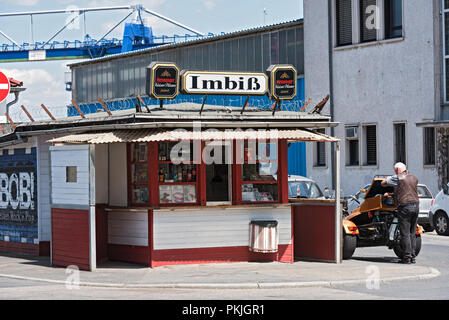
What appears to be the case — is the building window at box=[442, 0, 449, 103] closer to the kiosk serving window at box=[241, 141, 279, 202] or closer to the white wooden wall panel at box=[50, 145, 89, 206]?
the kiosk serving window at box=[241, 141, 279, 202]

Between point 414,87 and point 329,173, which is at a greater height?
point 414,87

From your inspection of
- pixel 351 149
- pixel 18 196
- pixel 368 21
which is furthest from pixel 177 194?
pixel 351 149

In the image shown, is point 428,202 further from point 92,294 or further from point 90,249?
point 92,294

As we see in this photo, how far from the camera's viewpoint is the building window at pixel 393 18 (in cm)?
3472

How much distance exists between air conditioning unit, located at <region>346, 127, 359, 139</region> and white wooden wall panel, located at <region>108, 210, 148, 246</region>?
68.4ft

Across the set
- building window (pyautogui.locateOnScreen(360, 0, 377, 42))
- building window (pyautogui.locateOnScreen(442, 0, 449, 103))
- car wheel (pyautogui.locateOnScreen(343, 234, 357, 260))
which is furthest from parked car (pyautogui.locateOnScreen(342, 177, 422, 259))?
building window (pyautogui.locateOnScreen(360, 0, 377, 42))

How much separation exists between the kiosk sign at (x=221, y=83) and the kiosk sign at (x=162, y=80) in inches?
6.8

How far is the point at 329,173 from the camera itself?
37906 millimetres

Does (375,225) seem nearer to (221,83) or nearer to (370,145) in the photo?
(221,83)

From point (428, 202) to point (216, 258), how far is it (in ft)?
41.4

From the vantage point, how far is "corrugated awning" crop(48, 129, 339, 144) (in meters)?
15.8

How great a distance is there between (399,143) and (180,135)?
20.4 meters

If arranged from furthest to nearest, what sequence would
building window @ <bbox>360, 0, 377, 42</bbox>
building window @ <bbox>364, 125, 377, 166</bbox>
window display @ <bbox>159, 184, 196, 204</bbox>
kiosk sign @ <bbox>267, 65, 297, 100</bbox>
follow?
1. building window @ <bbox>364, 125, 377, 166</bbox>
2. building window @ <bbox>360, 0, 377, 42</bbox>
3. kiosk sign @ <bbox>267, 65, 297, 100</bbox>
4. window display @ <bbox>159, 184, 196, 204</bbox>
